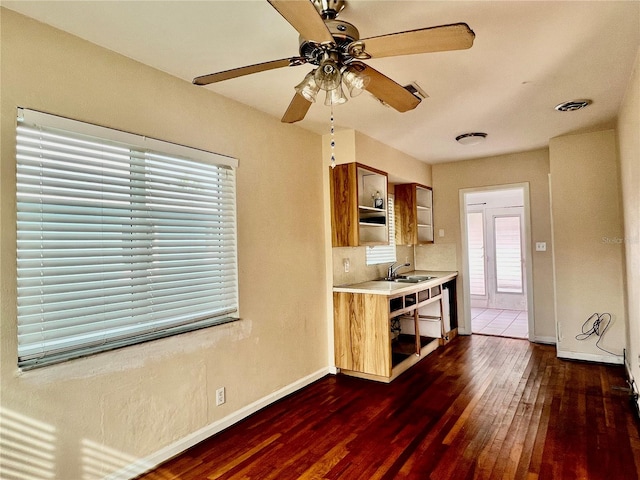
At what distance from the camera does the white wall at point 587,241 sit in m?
3.96

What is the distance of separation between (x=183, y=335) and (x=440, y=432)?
191 cm

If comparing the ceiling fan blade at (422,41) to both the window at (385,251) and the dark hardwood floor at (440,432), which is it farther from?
the window at (385,251)

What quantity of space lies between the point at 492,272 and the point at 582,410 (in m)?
4.72

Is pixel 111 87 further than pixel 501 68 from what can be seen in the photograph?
No

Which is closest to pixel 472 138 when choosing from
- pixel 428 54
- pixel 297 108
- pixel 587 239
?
pixel 587 239

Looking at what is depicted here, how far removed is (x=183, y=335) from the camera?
98.9 inches

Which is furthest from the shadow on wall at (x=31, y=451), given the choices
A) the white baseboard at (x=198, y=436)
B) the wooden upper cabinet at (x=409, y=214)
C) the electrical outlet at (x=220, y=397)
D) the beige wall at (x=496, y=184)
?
the beige wall at (x=496, y=184)

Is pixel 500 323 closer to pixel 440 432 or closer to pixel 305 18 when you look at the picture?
pixel 440 432

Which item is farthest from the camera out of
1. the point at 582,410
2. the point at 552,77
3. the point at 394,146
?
the point at 394,146

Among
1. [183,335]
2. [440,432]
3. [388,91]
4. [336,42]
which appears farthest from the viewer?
[440,432]

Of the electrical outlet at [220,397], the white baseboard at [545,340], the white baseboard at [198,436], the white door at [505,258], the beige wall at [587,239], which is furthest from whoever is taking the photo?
the white door at [505,258]

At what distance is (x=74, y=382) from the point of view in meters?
1.98

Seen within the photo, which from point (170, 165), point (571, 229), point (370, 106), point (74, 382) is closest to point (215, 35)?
point (170, 165)

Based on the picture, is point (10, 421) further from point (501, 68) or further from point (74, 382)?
point (501, 68)
